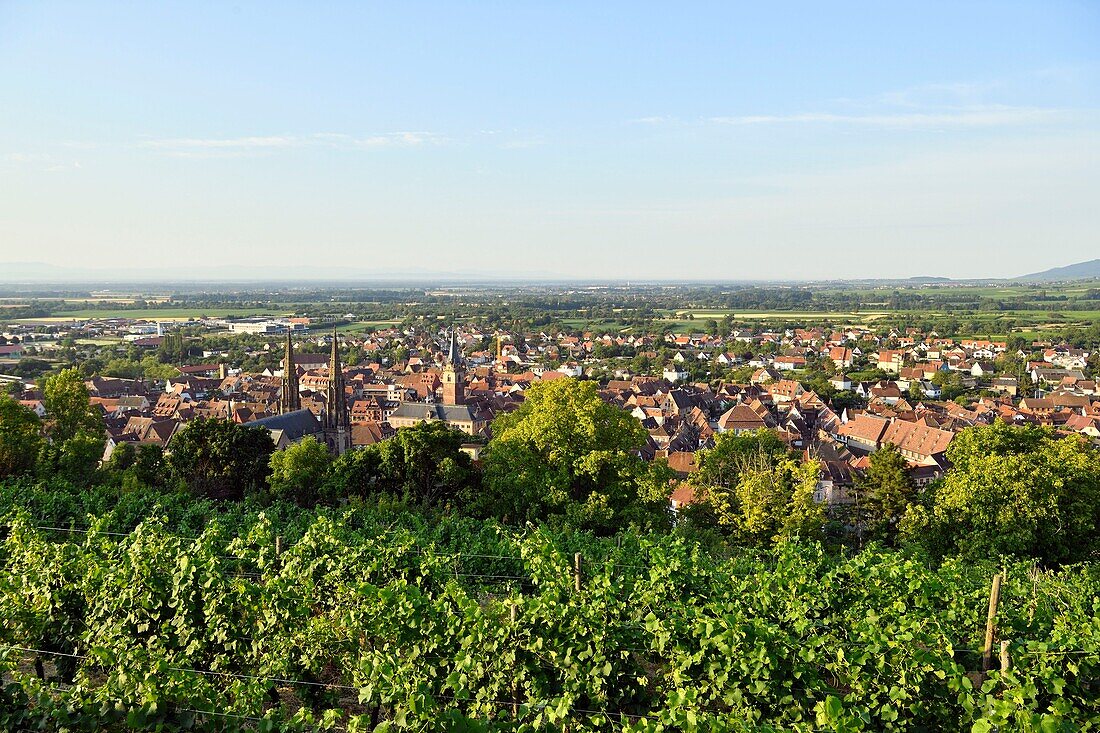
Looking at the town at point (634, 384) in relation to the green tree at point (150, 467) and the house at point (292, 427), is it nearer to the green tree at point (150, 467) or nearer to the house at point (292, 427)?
the house at point (292, 427)

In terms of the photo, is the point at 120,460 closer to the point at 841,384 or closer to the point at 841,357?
the point at 841,384

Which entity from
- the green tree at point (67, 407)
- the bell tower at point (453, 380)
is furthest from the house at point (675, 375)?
the green tree at point (67, 407)

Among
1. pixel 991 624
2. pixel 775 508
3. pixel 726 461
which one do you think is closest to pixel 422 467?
pixel 775 508

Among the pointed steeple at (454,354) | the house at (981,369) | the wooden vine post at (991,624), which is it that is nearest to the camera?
the wooden vine post at (991,624)

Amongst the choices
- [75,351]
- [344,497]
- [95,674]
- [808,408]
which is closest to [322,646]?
[95,674]

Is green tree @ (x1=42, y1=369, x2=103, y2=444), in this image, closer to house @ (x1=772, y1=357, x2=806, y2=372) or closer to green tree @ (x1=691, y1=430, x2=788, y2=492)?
green tree @ (x1=691, y1=430, x2=788, y2=492)
